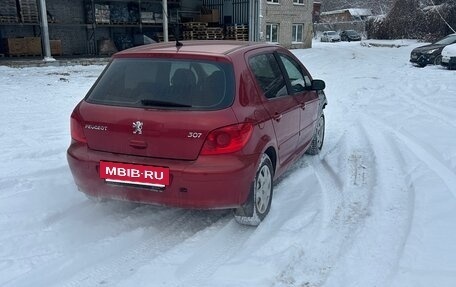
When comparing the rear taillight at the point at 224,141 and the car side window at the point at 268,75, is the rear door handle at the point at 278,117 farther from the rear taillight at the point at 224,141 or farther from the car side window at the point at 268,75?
the rear taillight at the point at 224,141

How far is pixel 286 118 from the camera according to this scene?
431 centimetres

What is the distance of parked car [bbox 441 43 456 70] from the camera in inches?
668

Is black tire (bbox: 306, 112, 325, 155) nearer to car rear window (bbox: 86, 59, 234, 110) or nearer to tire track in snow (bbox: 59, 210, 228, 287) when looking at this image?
tire track in snow (bbox: 59, 210, 228, 287)

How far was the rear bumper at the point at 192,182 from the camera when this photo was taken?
331 cm

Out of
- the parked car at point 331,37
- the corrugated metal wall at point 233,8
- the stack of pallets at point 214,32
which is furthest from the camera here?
the parked car at point 331,37

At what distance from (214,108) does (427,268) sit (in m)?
1.99

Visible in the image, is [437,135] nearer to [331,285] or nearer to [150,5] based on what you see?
[331,285]

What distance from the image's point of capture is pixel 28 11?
17938mm

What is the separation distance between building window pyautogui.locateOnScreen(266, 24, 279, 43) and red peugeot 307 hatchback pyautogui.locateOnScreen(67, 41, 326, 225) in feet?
84.1

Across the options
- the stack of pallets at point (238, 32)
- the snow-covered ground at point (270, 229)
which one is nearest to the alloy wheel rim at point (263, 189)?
the snow-covered ground at point (270, 229)

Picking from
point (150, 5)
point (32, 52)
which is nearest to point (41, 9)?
point (32, 52)

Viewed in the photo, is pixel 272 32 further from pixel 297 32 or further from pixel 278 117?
pixel 278 117

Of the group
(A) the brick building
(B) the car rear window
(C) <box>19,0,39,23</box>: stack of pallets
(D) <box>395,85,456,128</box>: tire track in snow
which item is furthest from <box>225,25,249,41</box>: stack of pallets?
(B) the car rear window

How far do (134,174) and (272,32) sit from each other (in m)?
27.0
